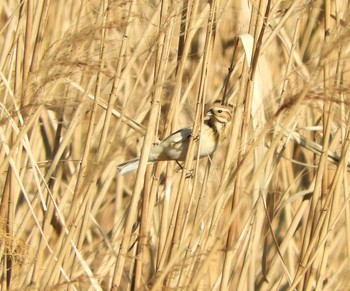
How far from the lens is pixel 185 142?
2.47m

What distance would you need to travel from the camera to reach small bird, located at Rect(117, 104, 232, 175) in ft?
7.67

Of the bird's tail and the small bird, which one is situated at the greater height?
the small bird

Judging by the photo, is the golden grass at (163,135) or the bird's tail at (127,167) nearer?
the golden grass at (163,135)

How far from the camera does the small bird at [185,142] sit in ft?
7.67

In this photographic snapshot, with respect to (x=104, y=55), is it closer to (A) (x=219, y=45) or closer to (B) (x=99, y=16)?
(B) (x=99, y=16)

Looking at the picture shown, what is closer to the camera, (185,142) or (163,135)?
(163,135)

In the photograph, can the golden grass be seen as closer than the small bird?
Yes

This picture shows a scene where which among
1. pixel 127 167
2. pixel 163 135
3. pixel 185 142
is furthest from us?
pixel 185 142

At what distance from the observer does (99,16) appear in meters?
1.92

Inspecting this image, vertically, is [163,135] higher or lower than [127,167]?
higher

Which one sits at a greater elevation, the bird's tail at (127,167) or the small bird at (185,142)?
the small bird at (185,142)

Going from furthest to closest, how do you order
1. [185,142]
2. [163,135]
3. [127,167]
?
[185,142] < [127,167] < [163,135]

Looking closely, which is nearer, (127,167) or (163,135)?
(163,135)

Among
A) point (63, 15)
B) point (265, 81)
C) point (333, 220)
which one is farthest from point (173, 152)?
point (63, 15)
